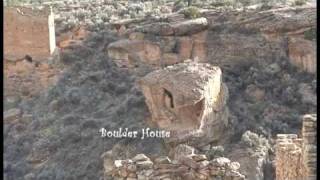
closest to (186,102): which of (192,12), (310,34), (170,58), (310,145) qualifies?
(170,58)

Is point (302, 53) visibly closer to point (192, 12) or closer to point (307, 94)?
point (307, 94)

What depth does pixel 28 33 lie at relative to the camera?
2962cm

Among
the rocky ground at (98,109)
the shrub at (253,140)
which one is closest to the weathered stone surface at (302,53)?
the rocky ground at (98,109)

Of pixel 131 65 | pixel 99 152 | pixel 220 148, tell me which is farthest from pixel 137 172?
pixel 131 65

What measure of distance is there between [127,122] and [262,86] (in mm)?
3217

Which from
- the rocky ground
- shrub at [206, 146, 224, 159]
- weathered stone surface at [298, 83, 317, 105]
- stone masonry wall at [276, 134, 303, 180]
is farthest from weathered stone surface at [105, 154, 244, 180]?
weathered stone surface at [298, 83, 317, 105]

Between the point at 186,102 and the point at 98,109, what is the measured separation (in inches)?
166

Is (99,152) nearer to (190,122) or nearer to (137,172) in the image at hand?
(190,122)

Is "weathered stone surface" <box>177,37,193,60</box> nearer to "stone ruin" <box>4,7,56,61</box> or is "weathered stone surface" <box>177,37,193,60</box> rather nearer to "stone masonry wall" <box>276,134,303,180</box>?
"stone ruin" <box>4,7,56,61</box>

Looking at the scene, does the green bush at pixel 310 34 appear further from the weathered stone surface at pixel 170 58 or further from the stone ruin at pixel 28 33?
the stone ruin at pixel 28 33

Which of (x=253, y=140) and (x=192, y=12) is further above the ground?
(x=192, y=12)

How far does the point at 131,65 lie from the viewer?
97.9 feet

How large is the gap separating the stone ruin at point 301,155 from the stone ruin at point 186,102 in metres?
10.2

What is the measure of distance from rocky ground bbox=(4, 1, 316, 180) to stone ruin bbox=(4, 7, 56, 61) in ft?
1.30
